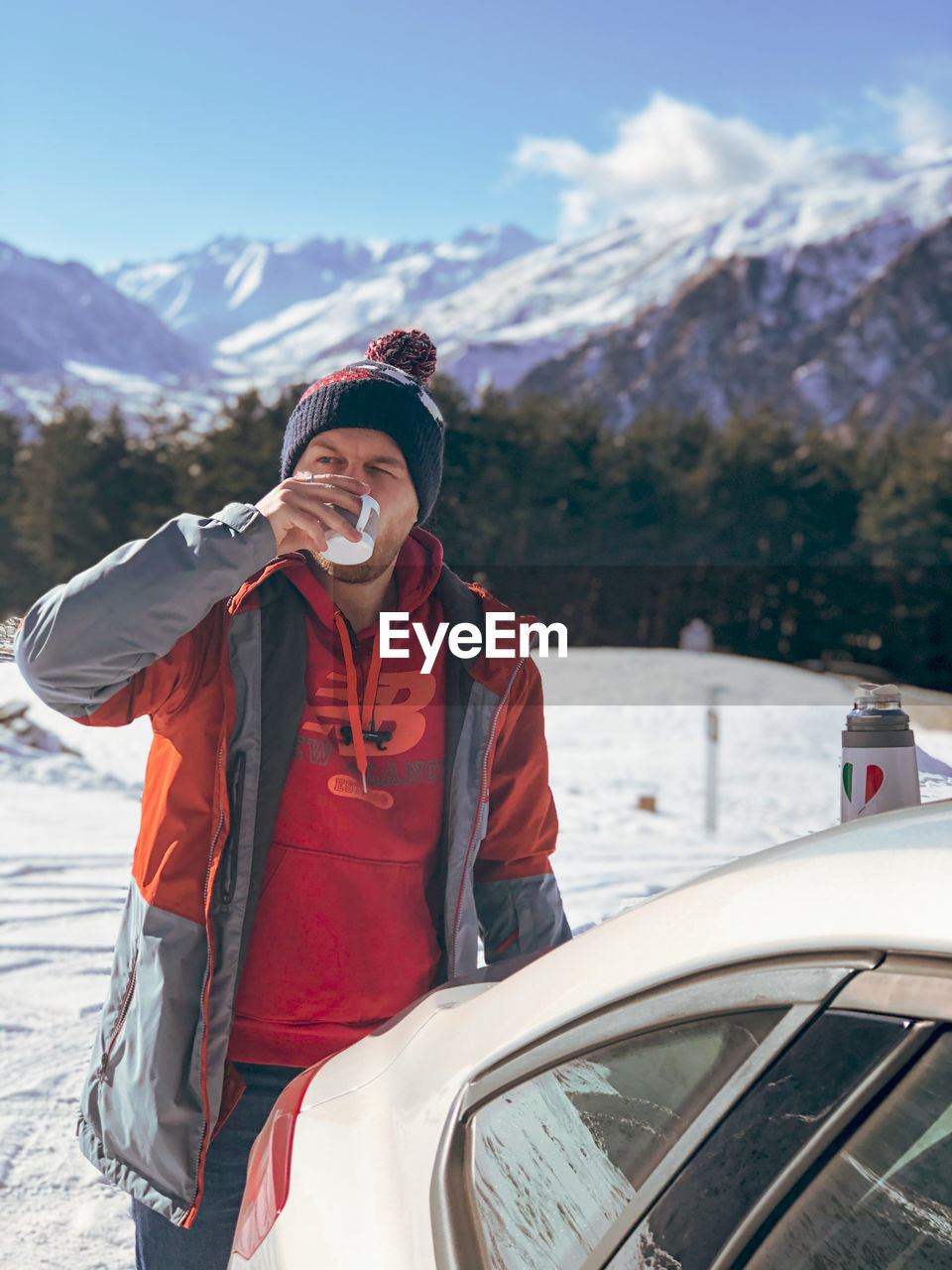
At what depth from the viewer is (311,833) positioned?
1760 mm

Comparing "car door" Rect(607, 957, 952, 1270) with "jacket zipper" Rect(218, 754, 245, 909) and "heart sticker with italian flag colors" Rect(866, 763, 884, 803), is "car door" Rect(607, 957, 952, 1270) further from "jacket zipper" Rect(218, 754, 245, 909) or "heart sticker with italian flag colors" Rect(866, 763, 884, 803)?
"jacket zipper" Rect(218, 754, 245, 909)

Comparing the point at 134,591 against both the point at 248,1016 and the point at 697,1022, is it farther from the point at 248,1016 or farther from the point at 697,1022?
the point at 697,1022

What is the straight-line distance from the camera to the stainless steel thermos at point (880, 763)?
4.77 ft

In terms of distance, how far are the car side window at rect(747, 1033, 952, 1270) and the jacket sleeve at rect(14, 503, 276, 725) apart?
1084 millimetres

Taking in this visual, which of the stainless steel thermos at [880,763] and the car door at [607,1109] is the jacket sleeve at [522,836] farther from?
the car door at [607,1109]

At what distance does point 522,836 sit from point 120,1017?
76 centimetres

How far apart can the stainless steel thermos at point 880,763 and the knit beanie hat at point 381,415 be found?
100cm

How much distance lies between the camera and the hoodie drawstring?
1781 mm

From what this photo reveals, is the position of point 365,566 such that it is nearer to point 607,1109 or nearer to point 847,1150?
point 607,1109

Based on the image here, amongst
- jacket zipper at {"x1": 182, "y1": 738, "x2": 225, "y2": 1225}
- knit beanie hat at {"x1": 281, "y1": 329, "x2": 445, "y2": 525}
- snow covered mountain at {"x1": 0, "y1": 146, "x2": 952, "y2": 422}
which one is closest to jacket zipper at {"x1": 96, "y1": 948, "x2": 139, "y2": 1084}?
jacket zipper at {"x1": 182, "y1": 738, "x2": 225, "y2": 1225}

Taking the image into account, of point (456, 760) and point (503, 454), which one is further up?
point (503, 454)

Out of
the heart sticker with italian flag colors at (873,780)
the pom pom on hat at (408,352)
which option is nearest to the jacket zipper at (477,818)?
the heart sticker with italian flag colors at (873,780)

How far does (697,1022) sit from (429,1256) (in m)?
0.39

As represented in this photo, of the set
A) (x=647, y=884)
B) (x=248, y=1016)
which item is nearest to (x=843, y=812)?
(x=248, y=1016)
